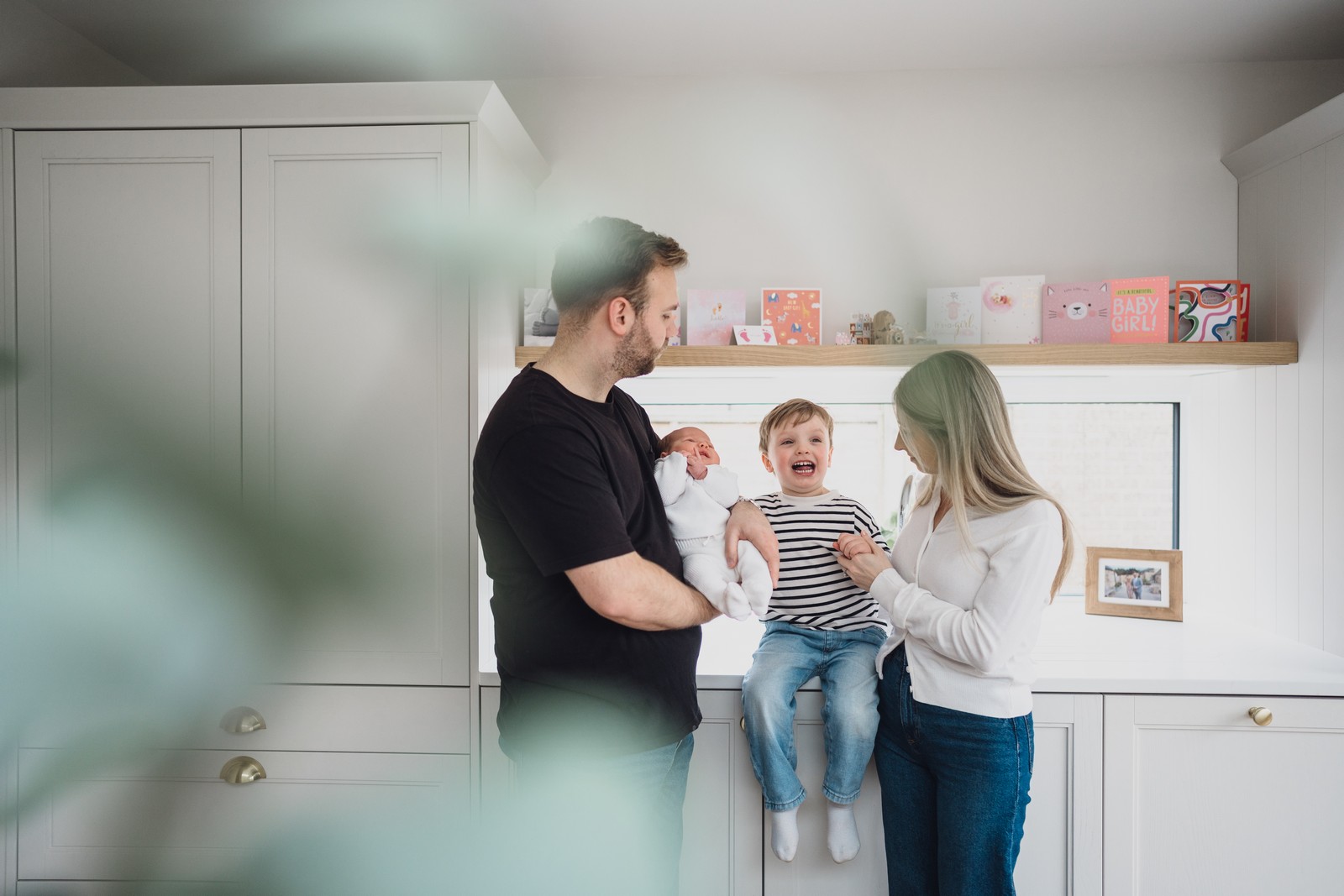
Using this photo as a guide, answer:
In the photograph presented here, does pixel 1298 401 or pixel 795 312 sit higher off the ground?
pixel 795 312

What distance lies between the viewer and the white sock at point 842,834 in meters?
1.65

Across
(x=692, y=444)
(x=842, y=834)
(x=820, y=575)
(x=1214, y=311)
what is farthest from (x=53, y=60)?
(x=1214, y=311)

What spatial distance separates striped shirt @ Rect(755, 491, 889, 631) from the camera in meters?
1.77

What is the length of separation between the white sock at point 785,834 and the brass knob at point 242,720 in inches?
61.1

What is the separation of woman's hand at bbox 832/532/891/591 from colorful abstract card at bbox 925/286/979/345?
71cm

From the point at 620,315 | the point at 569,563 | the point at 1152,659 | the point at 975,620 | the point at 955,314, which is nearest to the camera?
the point at 569,563

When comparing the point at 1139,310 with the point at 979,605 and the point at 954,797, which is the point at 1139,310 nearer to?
the point at 979,605

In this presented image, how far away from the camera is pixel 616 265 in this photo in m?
1.20

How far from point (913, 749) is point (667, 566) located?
2.02 ft

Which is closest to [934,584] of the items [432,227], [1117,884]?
[1117,884]

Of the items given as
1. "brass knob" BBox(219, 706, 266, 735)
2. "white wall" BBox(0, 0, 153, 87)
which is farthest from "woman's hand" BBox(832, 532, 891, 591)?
"white wall" BBox(0, 0, 153, 87)

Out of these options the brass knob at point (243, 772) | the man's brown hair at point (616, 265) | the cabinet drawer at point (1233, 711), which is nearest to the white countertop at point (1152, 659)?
the cabinet drawer at point (1233, 711)

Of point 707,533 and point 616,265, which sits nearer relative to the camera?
point 616,265

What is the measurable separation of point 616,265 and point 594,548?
16.6 inches
